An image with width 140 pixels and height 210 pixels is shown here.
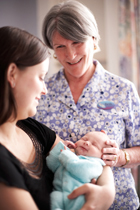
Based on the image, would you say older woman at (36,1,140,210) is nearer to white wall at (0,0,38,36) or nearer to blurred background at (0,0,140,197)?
blurred background at (0,0,140,197)

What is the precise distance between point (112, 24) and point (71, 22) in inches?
75.6

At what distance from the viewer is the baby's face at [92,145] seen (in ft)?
5.09

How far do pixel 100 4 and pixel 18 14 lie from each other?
115 centimetres

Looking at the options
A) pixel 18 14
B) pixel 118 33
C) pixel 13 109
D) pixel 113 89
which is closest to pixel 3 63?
pixel 13 109

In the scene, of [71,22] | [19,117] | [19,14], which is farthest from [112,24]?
[19,117]

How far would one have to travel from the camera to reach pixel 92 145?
1573mm

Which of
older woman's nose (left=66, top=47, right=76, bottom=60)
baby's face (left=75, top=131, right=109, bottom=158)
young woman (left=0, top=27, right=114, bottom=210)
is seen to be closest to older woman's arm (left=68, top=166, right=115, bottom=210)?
young woman (left=0, top=27, right=114, bottom=210)

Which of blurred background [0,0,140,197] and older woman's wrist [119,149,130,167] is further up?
blurred background [0,0,140,197]

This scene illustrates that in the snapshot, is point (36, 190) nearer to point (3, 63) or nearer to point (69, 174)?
point (69, 174)

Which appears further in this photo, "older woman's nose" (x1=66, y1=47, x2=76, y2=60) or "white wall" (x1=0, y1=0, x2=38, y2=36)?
"white wall" (x1=0, y1=0, x2=38, y2=36)

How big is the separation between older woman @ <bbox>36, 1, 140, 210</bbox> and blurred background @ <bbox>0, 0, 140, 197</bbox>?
142cm

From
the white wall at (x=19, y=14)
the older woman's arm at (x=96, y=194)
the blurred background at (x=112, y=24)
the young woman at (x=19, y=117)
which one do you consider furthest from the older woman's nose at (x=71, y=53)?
the white wall at (x=19, y=14)

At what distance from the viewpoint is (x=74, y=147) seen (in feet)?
5.36

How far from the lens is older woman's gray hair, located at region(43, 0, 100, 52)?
5.62 ft
